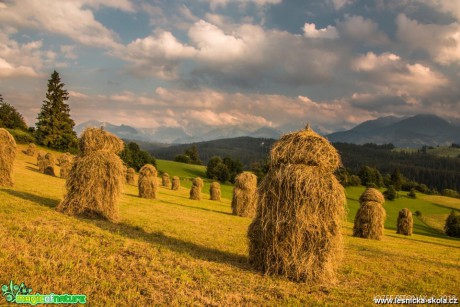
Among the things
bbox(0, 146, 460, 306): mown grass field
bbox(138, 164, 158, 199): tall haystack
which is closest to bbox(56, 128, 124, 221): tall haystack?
bbox(0, 146, 460, 306): mown grass field

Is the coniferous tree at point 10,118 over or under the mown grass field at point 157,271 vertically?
over

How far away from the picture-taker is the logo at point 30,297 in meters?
5.89

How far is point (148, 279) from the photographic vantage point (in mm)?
7797

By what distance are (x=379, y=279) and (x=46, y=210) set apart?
14469 millimetres

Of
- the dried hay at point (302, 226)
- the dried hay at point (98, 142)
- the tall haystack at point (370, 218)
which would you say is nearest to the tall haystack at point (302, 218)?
the dried hay at point (302, 226)

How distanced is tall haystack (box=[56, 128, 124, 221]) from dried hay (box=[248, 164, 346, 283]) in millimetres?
9007

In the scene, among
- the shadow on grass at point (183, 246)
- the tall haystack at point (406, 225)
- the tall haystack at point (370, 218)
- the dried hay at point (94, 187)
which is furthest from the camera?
the tall haystack at point (406, 225)

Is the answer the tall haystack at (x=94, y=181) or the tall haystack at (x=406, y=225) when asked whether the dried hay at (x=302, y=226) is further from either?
the tall haystack at (x=406, y=225)

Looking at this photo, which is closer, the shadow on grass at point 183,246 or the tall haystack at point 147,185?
the shadow on grass at point 183,246

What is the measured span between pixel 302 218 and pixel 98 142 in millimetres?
11881

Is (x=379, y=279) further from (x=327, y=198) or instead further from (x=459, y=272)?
(x=459, y=272)

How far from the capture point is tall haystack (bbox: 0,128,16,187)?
839 inches

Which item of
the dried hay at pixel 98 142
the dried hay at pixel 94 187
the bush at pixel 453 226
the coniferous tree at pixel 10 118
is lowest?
the bush at pixel 453 226

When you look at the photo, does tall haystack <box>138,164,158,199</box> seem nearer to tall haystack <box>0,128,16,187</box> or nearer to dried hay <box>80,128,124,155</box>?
tall haystack <box>0,128,16,187</box>
